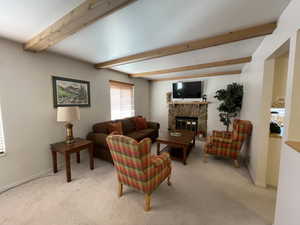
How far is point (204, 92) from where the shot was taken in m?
4.70

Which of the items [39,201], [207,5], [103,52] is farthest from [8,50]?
[207,5]

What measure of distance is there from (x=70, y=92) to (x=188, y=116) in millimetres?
4082

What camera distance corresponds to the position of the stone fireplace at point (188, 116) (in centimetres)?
474

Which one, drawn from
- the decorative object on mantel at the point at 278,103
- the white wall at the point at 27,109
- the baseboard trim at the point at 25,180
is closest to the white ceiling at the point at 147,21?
the white wall at the point at 27,109

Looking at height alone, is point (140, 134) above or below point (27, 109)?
below

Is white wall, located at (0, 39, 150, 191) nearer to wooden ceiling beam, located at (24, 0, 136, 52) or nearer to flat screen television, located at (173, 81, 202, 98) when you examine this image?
wooden ceiling beam, located at (24, 0, 136, 52)

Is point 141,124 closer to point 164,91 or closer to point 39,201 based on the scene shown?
point 164,91

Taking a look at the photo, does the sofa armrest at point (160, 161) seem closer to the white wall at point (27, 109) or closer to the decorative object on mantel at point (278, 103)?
the decorative object on mantel at point (278, 103)

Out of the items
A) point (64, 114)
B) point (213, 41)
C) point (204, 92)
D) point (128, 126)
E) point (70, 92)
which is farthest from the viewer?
point (204, 92)

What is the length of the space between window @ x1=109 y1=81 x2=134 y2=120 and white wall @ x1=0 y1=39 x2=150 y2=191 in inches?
49.5

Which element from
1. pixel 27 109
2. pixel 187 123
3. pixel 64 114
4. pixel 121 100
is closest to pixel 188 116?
pixel 187 123

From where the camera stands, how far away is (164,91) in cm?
544

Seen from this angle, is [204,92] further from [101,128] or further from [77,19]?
[77,19]

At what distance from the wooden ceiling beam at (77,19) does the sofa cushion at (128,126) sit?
2.51m
